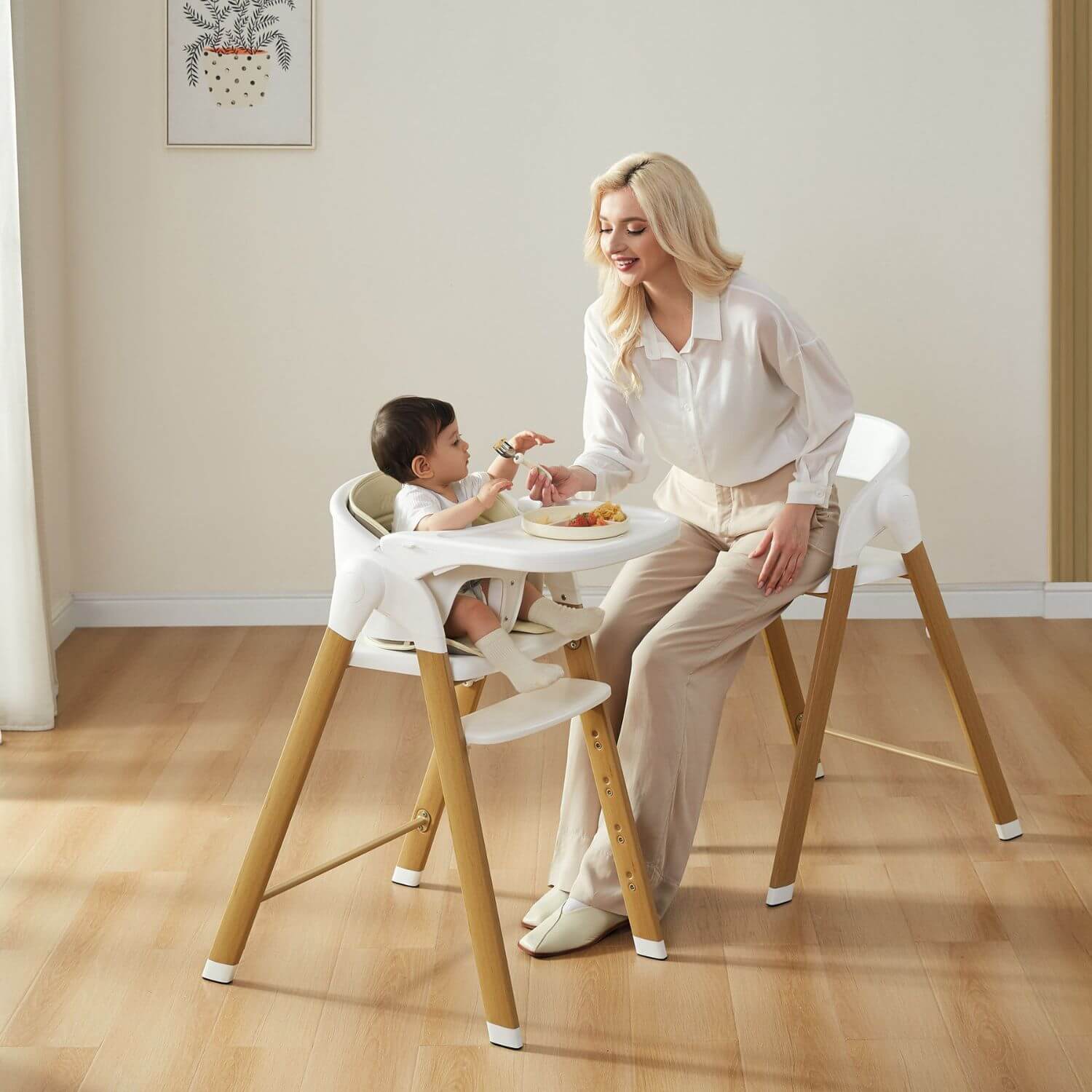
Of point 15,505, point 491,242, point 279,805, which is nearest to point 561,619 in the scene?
point 279,805

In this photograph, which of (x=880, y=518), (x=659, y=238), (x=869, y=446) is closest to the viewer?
(x=659, y=238)

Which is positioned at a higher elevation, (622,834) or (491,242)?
(491,242)

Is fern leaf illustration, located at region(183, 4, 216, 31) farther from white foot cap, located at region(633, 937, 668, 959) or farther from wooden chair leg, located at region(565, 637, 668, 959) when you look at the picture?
white foot cap, located at region(633, 937, 668, 959)

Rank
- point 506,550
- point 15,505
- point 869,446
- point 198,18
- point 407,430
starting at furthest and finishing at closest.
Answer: point 198,18 < point 15,505 < point 869,446 < point 407,430 < point 506,550

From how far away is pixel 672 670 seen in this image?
6.95 ft

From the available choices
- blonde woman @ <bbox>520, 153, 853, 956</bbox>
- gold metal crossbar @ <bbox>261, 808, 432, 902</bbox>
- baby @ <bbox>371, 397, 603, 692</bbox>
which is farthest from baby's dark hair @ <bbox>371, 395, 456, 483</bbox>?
gold metal crossbar @ <bbox>261, 808, 432, 902</bbox>

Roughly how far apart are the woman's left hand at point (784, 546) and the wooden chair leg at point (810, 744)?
7cm

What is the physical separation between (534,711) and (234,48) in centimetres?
233

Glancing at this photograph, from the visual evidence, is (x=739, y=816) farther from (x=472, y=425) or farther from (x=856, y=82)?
(x=856, y=82)

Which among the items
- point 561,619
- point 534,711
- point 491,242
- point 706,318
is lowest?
point 534,711

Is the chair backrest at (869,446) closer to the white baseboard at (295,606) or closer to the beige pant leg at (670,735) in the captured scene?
the beige pant leg at (670,735)

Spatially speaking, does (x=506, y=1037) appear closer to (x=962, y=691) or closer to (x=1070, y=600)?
(x=962, y=691)

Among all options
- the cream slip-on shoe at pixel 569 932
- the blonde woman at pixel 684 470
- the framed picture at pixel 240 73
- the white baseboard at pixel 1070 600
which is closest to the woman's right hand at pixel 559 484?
the blonde woman at pixel 684 470

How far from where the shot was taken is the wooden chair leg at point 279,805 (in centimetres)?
192
